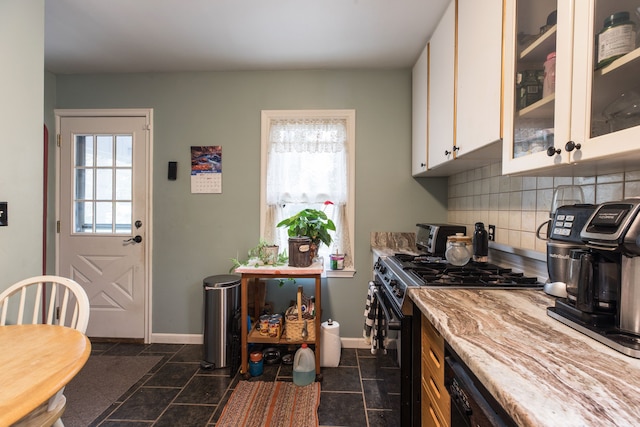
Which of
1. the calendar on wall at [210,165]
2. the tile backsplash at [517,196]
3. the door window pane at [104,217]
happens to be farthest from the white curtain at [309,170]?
the door window pane at [104,217]

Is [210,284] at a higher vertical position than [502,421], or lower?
lower

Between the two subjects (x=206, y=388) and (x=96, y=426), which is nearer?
(x=96, y=426)

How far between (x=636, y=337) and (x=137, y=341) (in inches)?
129

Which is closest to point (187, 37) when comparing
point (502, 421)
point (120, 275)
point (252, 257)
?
point (252, 257)

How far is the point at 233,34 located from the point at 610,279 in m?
2.40

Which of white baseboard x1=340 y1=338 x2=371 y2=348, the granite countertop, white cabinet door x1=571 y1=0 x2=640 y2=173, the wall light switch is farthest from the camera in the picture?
white baseboard x1=340 y1=338 x2=371 y2=348

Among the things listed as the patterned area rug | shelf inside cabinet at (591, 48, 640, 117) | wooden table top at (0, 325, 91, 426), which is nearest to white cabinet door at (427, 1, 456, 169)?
shelf inside cabinet at (591, 48, 640, 117)

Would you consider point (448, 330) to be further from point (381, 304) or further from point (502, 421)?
point (381, 304)

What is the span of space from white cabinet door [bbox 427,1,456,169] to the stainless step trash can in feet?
5.93

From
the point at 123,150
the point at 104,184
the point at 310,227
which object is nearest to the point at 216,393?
the point at 310,227

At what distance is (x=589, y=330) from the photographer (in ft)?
2.62

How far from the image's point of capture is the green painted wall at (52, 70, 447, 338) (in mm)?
2631

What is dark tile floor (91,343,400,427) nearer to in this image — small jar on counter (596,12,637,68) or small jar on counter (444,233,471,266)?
small jar on counter (444,233,471,266)

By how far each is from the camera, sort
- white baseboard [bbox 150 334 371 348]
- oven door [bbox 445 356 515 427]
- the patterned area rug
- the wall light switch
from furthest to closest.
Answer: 1. white baseboard [bbox 150 334 371 348]
2. the patterned area rug
3. the wall light switch
4. oven door [bbox 445 356 515 427]
